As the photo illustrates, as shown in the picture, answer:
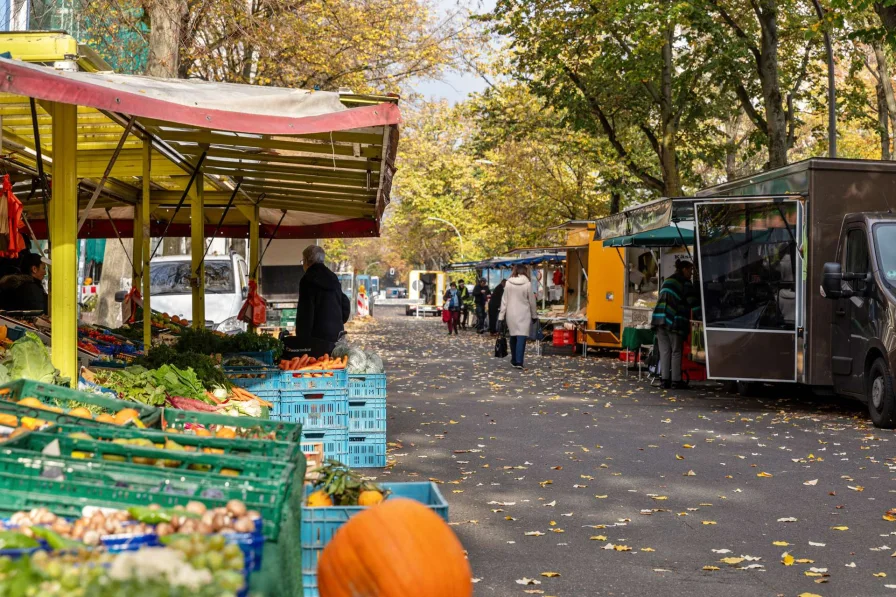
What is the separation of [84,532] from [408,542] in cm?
102

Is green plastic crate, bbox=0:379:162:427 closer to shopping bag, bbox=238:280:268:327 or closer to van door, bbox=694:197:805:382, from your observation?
shopping bag, bbox=238:280:268:327

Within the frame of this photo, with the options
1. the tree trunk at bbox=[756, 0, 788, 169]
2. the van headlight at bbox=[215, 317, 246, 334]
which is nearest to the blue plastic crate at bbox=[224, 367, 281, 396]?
the van headlight at bbox=[215, 317, 246, 334]

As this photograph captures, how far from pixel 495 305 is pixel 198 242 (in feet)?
70.9

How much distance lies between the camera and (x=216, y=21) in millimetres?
24312

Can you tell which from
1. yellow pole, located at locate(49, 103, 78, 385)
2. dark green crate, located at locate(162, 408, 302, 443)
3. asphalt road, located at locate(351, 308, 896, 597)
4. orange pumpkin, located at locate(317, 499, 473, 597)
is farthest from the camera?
yellow pole, located at locate(49, 103, 78, 385)

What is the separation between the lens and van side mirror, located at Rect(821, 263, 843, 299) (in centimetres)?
1312

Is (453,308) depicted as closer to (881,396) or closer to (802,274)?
(802,274)

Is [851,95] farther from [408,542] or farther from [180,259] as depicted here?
[408,542]

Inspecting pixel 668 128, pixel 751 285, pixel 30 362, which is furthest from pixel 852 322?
pixel 668 128

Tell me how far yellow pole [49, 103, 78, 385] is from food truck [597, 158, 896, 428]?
29.6ft

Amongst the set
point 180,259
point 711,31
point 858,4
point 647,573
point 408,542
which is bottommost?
point 647,573

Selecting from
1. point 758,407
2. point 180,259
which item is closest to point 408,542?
point 758,407

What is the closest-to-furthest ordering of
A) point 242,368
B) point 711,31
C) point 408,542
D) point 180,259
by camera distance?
1. point 408,542
2. point 242,368
3. point 180,259
4. point 711,31

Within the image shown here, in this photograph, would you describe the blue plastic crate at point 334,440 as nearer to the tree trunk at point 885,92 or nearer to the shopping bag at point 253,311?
the shopping bag at point 253,311
